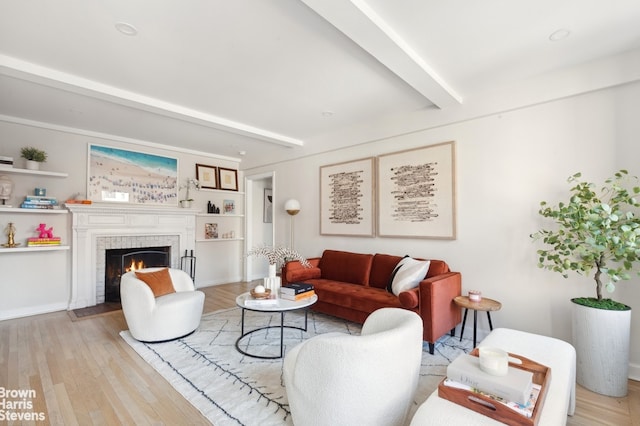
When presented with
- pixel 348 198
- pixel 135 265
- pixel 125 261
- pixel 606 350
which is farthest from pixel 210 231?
pixel 606 350

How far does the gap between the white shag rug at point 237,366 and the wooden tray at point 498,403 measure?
2.70ft

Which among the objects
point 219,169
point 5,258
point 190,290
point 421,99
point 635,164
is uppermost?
point 421,99

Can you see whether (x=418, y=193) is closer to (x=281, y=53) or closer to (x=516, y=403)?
(x=281, y=53)

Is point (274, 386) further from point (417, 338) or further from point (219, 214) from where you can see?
point (219, 214)

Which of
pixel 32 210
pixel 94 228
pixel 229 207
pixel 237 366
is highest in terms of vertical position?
pixel 229 207

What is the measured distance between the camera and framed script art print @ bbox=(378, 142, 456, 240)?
3525 millimetres

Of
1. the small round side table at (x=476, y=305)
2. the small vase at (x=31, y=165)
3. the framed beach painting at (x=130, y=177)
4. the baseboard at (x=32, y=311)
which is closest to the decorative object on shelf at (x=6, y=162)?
the small vase at (x=31, y=165)

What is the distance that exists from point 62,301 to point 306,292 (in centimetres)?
379

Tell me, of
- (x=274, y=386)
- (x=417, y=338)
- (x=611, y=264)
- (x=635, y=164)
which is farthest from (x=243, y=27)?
(x=611, y=264)

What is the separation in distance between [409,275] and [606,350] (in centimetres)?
156

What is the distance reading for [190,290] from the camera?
359 cm

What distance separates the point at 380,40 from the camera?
2211 mm

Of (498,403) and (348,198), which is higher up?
(348,198)

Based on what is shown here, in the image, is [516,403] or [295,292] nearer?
[516,403]
